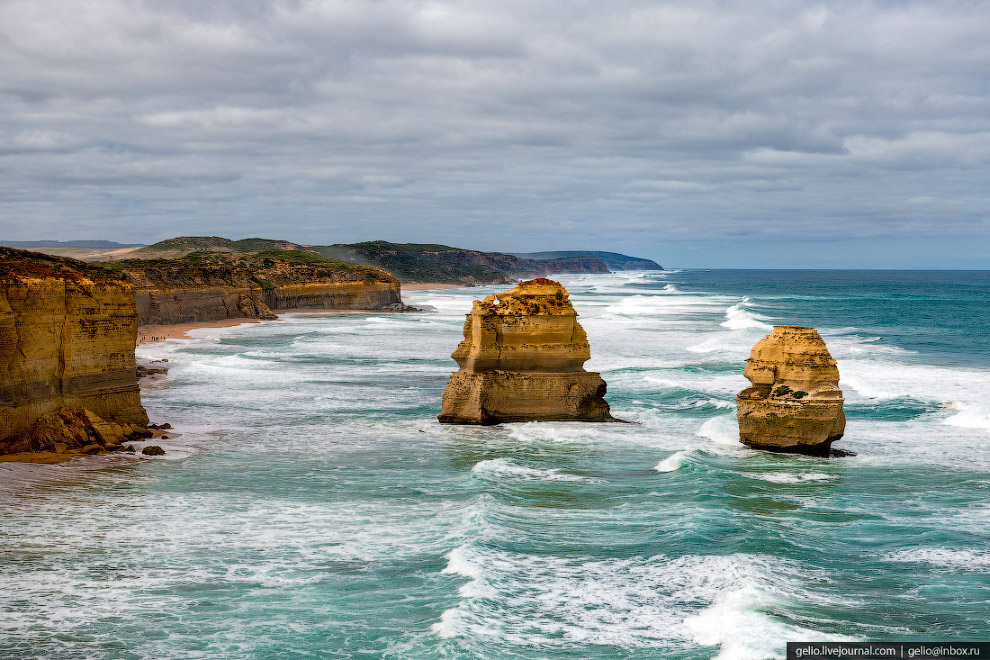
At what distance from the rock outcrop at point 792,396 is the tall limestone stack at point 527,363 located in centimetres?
468

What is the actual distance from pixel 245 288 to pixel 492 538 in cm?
6181

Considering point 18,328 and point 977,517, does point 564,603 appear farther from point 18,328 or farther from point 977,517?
point 18,328

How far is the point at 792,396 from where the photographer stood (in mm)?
21031

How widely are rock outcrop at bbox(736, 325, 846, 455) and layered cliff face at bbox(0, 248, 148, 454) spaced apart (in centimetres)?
1473

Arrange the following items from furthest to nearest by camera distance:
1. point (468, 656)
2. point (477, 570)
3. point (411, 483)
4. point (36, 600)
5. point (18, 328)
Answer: point (18, 328) → point (411, 483) → point (477, 570) → point (36, 600) → point (468, 656)

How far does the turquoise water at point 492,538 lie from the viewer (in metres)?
11.8

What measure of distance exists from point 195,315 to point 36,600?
56.4 metres

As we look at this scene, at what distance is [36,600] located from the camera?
12.6 m

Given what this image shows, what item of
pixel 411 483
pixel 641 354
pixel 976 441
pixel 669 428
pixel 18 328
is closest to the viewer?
pixel 411 483

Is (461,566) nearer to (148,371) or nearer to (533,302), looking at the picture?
(533,302)

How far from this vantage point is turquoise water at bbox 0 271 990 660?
38.8 feet

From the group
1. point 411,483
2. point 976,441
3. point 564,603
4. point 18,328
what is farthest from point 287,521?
point 976,441

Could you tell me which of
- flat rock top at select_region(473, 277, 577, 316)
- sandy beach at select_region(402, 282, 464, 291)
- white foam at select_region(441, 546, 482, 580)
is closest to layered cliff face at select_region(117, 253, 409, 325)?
flat rock top at select_region(473, 277, 577, 316)

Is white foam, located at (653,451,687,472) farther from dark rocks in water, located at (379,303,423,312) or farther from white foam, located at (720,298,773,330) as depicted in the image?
dark rocks in water, located at (379,303,423,312)
